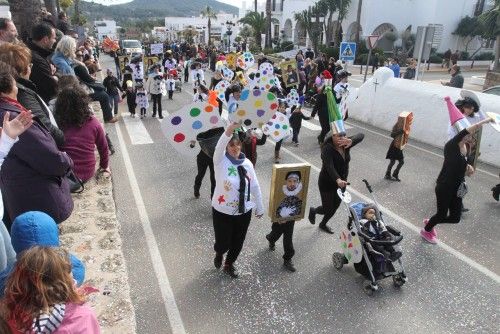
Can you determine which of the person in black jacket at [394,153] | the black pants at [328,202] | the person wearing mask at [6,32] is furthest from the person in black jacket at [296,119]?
the person wearing mask at [6,32]


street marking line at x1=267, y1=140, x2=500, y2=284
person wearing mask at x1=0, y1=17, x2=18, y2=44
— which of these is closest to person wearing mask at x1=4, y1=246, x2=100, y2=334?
street marking line at x1=267, y1=140, x2=500, y2=284

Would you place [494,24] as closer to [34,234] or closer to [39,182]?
[39,182]

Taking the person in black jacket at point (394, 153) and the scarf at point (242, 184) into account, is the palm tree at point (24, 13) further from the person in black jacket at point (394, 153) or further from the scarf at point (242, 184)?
the person in black jacket at point (394, 153)

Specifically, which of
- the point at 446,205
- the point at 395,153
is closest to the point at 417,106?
the point at 395,153

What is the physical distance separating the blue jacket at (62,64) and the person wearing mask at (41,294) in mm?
5388

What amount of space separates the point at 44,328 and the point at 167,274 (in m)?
2.84

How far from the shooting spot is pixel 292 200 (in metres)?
4.70

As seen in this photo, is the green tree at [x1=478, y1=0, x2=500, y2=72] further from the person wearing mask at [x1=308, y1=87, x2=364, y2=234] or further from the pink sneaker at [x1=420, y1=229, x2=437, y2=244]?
the person wearing mask at [x1=308, y1=87, x2=364, y2=234]

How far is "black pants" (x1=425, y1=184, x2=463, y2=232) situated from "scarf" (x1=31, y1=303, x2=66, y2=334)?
474 centimetres

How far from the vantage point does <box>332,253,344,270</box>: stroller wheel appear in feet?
16.1

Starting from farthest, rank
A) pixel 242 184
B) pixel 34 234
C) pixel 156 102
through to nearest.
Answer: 1. pixel 156 102
2. pixel 242 184
3. pixel 34 234

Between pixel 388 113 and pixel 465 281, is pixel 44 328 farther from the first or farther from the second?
pixel 388 113

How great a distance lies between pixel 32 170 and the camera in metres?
3.44

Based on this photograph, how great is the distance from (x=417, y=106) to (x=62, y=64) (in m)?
9.10
